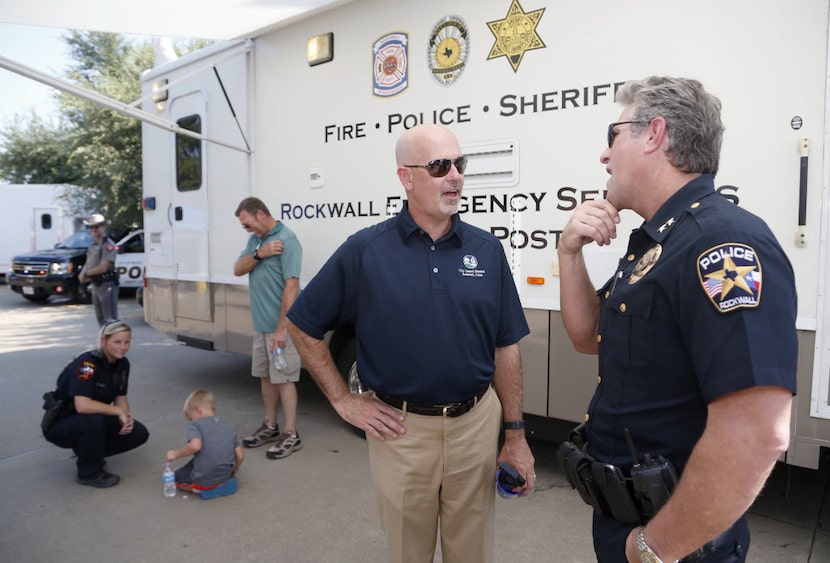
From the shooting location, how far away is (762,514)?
339 cm

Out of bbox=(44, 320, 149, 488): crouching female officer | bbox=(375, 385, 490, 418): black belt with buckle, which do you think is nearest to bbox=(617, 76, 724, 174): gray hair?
bbox=(375, 385, 490, 418): black belt with buckle

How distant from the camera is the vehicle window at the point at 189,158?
569 centimetres

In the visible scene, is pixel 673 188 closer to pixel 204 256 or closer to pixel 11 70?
pixel 11 70

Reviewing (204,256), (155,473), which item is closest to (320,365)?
(155,473)

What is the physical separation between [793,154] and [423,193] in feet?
5.81

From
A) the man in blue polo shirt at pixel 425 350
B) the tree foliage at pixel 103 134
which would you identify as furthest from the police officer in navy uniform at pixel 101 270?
the tree foliage at pixel 103 134

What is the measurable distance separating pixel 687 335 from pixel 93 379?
12.5 ft

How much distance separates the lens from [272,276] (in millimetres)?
4426

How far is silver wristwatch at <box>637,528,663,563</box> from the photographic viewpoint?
3.90 ft

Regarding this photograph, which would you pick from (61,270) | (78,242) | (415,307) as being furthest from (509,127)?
(78,242)

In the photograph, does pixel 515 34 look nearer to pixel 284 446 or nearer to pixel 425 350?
pixel 425 350

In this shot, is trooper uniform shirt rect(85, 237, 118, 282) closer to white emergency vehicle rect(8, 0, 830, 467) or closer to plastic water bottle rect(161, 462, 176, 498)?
white emergency vehicle rect(8, 0, 830, 467)

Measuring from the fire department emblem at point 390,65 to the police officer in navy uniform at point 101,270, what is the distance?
15.9 ft

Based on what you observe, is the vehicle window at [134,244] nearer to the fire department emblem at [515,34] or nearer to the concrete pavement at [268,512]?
the concrete pavement at [268,512]
